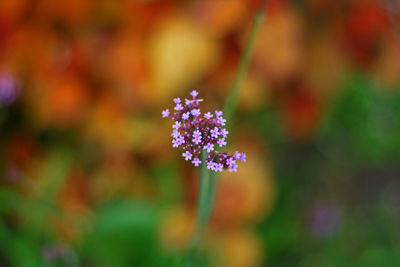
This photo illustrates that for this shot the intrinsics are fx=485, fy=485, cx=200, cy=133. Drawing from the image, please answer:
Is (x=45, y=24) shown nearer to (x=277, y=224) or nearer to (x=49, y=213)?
(x=49, y=213)

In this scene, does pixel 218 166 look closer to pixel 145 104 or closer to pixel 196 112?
pixel 196 112

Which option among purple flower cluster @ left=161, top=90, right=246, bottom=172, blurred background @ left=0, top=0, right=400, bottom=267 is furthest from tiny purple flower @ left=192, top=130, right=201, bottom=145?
blurred background @ left=0, top=0, right=400, bottom=267

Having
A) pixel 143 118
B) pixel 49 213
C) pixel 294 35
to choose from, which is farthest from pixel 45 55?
pixel 294 35

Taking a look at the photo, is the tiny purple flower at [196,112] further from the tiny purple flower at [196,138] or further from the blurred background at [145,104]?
the blurred background at [145,104]

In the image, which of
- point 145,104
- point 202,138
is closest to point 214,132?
point 202,138

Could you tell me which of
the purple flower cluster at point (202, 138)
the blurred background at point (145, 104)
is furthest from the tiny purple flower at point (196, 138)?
the blurred background at point (145, 104)

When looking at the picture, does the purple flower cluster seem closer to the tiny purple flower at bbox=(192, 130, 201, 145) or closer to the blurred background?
the tiny purple flower at bbox=(192, 130, 201, 145)
